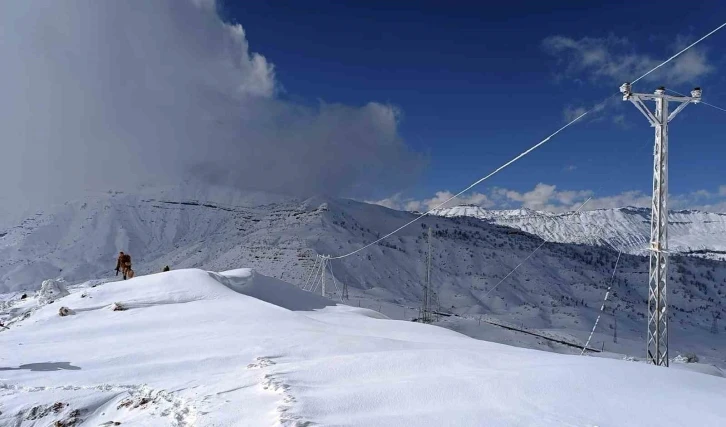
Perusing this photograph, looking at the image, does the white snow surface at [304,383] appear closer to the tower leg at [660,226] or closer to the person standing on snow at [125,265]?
the tower leg at [660,226]

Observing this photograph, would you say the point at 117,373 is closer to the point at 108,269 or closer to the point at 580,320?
the point at 580,320

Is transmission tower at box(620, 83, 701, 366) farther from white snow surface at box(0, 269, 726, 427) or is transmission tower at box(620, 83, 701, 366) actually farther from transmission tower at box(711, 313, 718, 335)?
transmission tower at box(711, 313, 718, 335)

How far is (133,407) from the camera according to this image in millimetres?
6906

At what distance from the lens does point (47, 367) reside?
30.1 feet

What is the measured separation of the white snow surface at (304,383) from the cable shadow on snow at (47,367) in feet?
0.11

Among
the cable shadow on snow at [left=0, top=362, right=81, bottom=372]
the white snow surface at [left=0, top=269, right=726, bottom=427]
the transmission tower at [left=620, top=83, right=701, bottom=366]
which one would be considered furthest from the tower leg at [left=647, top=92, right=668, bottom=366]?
the cable shadow on snow at [left=0, top=362, right=81, bottom=372]

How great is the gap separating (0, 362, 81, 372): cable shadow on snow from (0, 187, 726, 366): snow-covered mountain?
38079 mm

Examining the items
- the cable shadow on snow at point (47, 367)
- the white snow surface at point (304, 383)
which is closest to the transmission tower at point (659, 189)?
the white snow surface at point (304, 383)

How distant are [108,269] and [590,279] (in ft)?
413

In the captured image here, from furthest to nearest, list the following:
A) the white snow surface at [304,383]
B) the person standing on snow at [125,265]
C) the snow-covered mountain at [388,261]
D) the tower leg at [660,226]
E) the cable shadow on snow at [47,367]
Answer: the snow-covered mountain at [388,261] < the person standing on snow at [125,265] < the tower leg at [660,226] < the cable shadow on snow at [47,367] < the white snow surface at [304,383]

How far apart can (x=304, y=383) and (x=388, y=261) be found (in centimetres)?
10292

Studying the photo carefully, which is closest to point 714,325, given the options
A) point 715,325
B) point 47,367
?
point 715,325

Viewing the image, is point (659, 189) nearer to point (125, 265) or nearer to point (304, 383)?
point (304, 383)

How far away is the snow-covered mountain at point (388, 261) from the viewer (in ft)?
260
